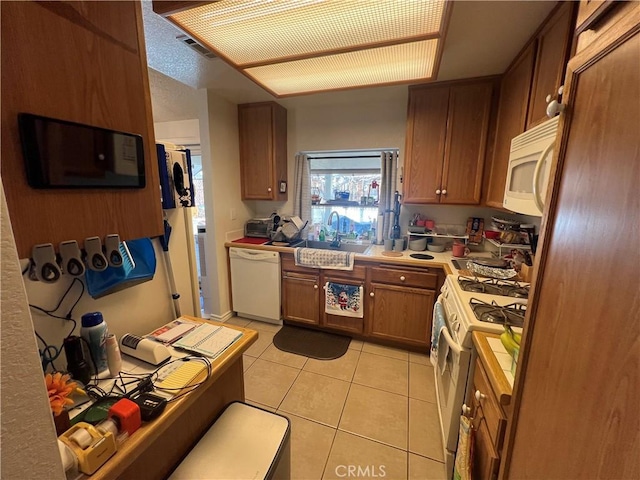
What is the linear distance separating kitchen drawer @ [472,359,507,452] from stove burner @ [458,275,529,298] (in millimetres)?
532

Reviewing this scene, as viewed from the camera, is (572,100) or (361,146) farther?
(361,146)

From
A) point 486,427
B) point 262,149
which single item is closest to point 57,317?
point 486,427

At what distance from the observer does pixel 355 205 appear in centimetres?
310

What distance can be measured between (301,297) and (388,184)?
149 centimetres

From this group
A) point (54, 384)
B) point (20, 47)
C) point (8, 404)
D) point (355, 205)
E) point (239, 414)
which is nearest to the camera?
point (8, 404)

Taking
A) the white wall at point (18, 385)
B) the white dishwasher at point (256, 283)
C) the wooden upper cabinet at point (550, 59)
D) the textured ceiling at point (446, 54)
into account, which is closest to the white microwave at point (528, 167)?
the wooden upper cabinet at point (550, 59)

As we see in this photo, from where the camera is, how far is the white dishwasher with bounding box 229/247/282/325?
2791 mm

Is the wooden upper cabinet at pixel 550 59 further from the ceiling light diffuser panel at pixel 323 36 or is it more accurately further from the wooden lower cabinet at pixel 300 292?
the wooden lower cabinet at pixel 300 292

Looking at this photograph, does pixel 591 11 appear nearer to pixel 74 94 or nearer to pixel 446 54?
pixel 74 94

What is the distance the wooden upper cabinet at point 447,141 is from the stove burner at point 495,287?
0.89 metres

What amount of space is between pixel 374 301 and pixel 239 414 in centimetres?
159

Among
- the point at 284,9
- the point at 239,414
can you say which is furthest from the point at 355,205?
the point at 239,414

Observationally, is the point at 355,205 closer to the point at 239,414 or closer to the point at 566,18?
the point at 566,18

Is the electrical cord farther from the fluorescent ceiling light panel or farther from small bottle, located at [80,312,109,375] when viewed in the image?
the fluorescent ceiling light panel
